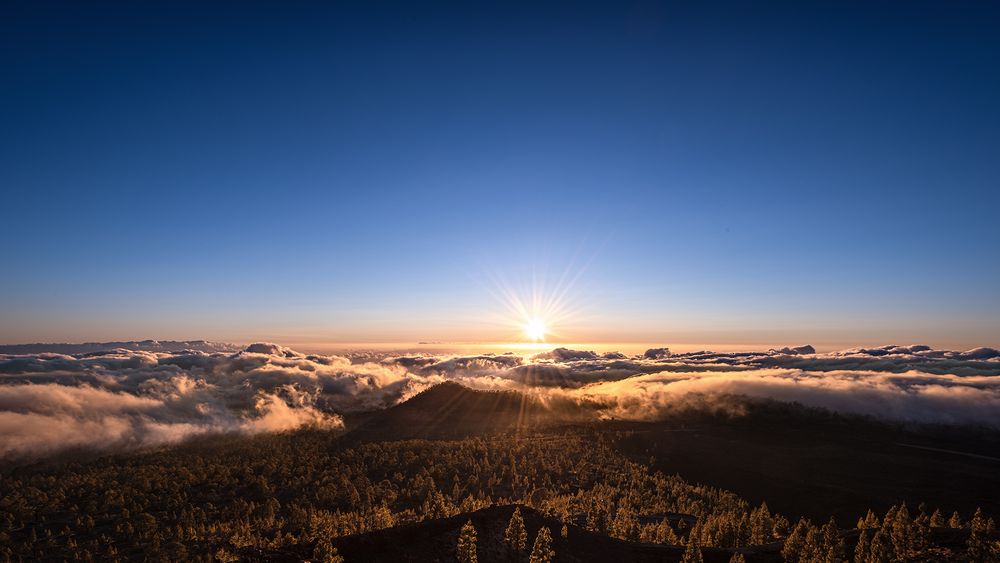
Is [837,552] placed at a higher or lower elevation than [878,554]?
lower

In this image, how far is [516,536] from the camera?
96.4 metres

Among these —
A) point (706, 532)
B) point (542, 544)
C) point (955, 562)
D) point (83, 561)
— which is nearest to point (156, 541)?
point (83, 561)

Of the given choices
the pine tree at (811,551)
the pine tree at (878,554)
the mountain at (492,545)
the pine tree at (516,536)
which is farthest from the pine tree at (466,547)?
the pine tree at (878,554)

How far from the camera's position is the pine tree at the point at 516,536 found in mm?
95562

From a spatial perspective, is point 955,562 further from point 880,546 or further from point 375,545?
point 375,545

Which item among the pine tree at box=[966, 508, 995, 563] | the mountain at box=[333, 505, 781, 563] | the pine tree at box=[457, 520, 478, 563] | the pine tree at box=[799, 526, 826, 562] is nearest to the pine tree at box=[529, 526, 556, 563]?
the pine tree at box=[457, 520, 478, 563]

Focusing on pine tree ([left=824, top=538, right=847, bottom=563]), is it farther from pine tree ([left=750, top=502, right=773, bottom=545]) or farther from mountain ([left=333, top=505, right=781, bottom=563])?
pine tree ([left=750, top=502, right=773, bottom=545])

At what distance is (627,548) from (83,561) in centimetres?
22600

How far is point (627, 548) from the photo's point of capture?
10338 centimetres

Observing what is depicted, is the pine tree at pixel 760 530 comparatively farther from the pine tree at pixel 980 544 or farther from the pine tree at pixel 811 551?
the pine tree at pixel 980 544

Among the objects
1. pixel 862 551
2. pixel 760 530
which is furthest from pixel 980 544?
pixel 760 530

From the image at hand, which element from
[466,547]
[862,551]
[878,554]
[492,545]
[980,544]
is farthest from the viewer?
[492,545]

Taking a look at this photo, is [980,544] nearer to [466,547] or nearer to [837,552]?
[837,552]

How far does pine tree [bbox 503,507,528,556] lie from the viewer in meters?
95.6
